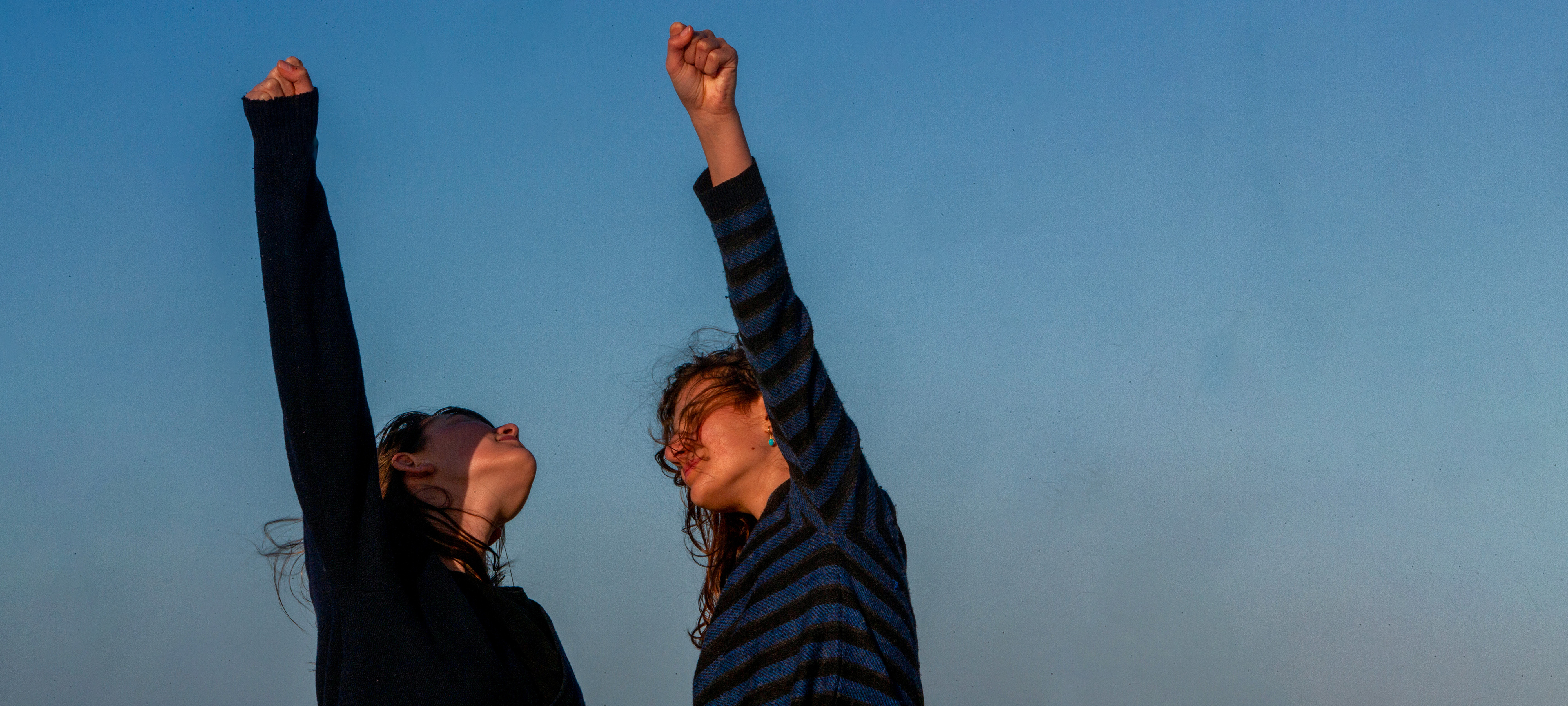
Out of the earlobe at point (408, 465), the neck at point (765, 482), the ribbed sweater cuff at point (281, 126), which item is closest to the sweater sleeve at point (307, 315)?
the ribbed sweater cuff at point (281, 126)

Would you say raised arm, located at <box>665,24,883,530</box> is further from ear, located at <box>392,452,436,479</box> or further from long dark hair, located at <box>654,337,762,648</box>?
ear, located at <box>392,452,436,479</box>

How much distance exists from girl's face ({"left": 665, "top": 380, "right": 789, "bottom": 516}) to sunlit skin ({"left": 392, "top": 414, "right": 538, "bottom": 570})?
0.44 m

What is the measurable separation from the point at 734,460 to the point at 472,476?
1.96 ft

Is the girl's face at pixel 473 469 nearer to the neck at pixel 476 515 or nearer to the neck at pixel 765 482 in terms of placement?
the neck at pixel 476 515

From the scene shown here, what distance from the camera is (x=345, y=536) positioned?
155 cm

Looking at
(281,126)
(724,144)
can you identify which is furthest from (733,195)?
(281,126)

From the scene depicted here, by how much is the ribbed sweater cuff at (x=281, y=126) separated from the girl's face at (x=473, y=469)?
735 mm

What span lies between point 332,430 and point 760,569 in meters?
0.64

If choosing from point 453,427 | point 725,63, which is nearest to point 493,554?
point 453,427

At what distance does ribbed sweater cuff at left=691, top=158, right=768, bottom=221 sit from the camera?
1332mm

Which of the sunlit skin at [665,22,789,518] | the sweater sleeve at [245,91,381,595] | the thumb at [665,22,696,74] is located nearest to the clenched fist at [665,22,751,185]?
the thumb at [665,22,696,74]

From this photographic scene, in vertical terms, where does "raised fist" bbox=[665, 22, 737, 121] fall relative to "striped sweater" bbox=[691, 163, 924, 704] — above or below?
above

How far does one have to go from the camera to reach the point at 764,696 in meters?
1.48

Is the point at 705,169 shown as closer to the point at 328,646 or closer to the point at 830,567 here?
the point at 830,567
